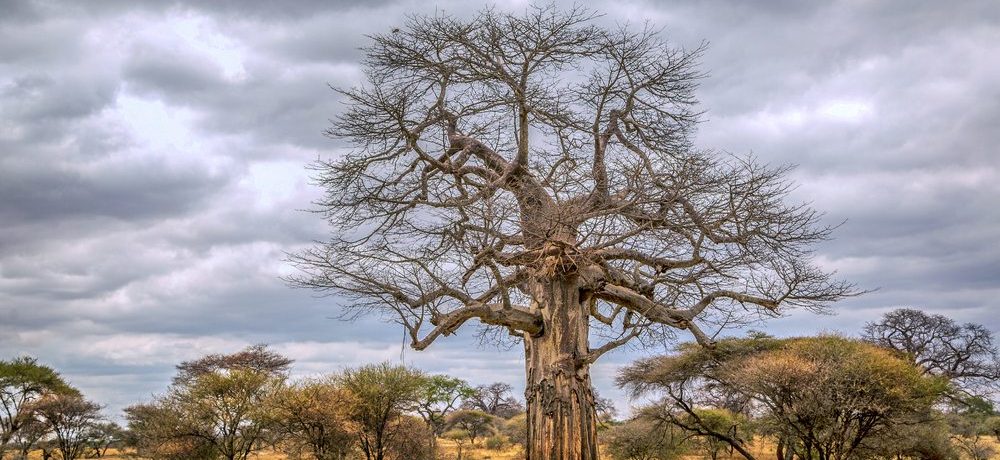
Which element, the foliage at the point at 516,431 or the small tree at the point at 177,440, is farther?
the foliage at the point at 516,431

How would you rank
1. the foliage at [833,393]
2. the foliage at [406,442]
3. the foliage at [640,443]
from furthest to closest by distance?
the foliage at [640,443] → the foliage at [406,442] → the foliage at [833,393]

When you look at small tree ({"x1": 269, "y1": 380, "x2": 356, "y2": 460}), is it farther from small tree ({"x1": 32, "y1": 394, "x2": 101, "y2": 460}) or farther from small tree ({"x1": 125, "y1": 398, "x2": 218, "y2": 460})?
small tree ({"x1": 32, "y1": 394, "x2": 101, "y2": 460})

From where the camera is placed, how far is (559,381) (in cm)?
1142

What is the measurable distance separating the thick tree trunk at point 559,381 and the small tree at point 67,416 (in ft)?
81.1

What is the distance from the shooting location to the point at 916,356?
111 feet

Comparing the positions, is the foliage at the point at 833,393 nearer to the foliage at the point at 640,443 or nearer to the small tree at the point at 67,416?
the foliage at the point at 640,443

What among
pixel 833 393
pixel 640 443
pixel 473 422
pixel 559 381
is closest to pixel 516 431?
pixel 473 422

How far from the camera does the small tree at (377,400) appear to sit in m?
21.6

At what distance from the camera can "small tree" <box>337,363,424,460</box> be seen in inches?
851

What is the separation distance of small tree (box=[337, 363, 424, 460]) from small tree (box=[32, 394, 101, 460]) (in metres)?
14.1

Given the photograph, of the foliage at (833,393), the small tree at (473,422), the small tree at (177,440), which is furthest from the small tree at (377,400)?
the small tree at (473,422)

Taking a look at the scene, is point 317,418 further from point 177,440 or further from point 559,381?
point 559,381

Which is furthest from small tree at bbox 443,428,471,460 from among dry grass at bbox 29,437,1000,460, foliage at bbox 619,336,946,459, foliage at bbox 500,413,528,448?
foliage at bbox 619,336,946,459

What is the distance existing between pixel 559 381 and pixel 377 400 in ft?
38.0
